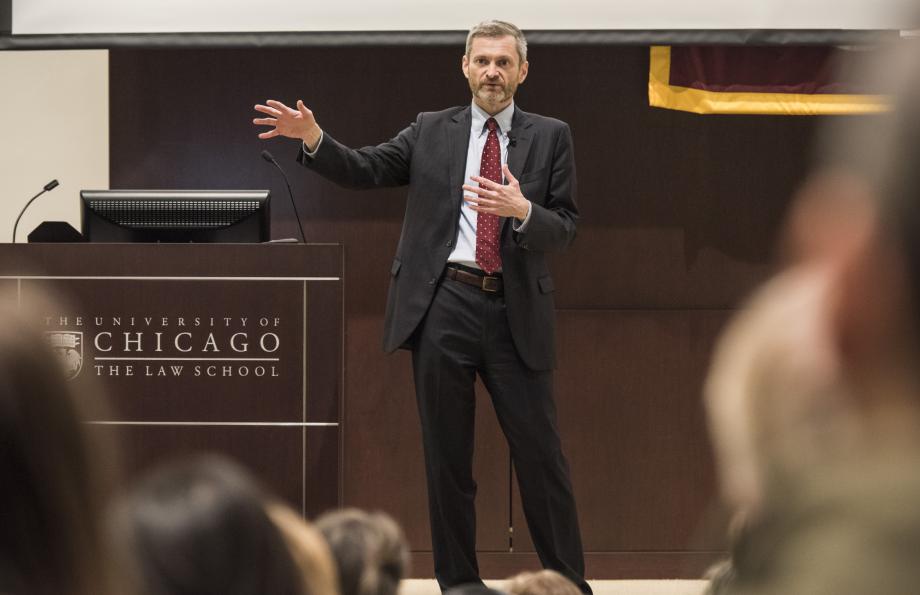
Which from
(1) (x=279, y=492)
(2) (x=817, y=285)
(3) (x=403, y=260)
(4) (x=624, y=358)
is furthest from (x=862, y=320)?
(4) (x=624, y=358)

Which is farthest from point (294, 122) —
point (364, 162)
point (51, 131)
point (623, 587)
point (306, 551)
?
point (306, 551)

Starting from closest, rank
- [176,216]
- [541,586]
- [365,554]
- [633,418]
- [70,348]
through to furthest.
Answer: [365,554]
[541,586]
[70,348]
[176,216]
[633,418]

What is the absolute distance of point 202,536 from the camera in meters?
0.76

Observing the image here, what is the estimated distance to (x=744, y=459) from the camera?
0.63 metres

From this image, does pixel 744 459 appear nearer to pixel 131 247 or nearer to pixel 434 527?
pixel 434 527

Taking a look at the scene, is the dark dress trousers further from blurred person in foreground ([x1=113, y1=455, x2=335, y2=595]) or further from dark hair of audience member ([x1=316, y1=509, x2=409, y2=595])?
blurred person in foreground ([x1=113, y1=455, x2=335, y2=595])

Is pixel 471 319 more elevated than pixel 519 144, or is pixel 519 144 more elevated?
pixel 519 144

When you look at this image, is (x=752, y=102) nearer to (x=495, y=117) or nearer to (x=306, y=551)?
(x=495, y=117)

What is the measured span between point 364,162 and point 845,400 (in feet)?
9.64

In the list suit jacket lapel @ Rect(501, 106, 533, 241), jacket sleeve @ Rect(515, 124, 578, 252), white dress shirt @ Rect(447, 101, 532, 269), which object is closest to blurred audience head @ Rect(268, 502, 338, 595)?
jacket sleeve @ Rect(515, 124, 578, 252)

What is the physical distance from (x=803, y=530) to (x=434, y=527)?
2881 mm

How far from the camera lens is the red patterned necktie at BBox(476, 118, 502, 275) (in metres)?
3.40

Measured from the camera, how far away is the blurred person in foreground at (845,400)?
1.96 ft

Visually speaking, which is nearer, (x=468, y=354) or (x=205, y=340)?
(x=468, y=354)
